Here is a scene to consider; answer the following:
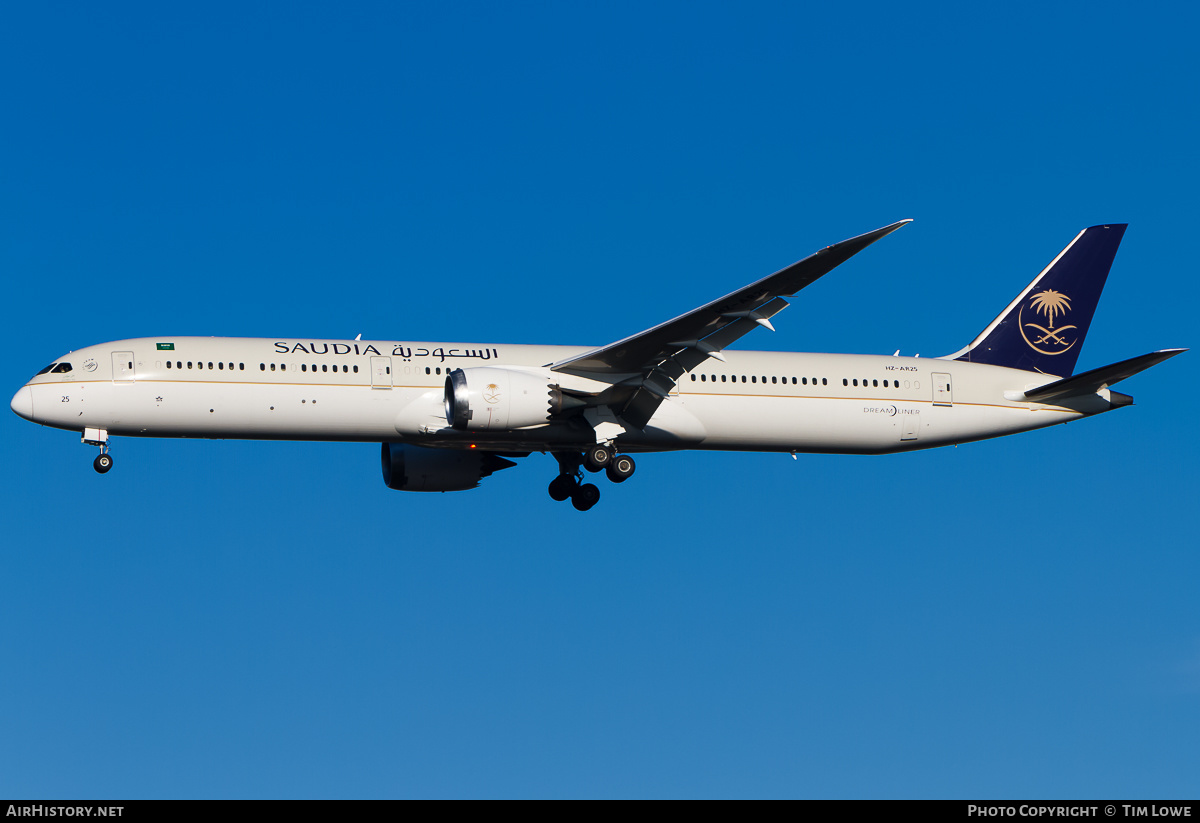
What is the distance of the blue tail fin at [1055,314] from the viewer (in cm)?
4072

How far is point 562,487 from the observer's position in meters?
39.0

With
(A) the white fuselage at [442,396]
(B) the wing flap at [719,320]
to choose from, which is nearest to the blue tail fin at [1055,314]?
(A) the white fuselage at [442,396]

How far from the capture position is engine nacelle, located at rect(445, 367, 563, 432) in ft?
109

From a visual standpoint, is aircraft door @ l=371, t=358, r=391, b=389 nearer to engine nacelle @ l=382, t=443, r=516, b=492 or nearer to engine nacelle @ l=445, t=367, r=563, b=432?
engine nacelle @ l=445, t=367, r=563, b=432

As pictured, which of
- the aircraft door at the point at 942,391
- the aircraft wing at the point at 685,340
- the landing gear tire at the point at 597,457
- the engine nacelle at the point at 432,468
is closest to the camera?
the aircraft wing at the point at 685,340

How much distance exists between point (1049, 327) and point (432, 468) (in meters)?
18.2

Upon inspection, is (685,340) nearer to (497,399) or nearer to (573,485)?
(497,399)

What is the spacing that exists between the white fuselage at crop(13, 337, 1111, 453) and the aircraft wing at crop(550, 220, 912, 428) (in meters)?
0.67

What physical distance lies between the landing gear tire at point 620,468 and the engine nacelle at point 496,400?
2784mm

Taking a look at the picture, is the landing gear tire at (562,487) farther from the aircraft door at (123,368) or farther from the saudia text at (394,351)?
the aircraft door at (123,368)

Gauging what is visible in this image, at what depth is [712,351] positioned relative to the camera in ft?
111

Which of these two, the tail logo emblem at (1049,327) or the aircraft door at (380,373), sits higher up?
the tail logo emblem at (1049,327)

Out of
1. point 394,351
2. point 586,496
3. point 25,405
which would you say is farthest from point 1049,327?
point 25,405

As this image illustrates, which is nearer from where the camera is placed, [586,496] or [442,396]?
[442,396]
